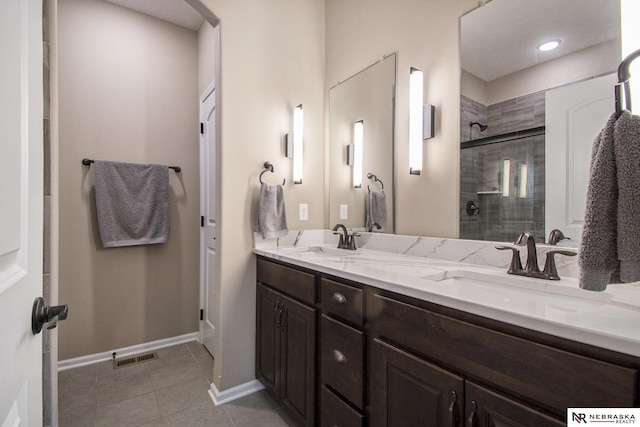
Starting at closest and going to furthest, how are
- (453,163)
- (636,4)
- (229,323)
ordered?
(636,4) < (453,163) < (229,323)

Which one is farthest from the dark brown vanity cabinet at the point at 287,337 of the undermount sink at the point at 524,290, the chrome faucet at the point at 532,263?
the chrome faucet at the point at 532,263

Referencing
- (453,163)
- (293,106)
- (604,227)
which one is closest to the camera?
(604,227)

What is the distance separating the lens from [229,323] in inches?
73.0

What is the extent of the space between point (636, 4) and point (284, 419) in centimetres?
235

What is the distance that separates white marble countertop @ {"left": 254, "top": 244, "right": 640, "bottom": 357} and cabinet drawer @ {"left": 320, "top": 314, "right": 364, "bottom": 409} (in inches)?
9.0

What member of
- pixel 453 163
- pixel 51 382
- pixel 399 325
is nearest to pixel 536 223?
pixel 453 163

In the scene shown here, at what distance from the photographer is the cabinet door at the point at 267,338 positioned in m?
1.69

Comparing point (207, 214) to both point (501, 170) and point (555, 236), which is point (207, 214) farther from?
point (555, 236)

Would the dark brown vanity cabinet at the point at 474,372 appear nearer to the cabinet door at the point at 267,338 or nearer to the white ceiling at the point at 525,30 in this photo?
the cabinet door at the point at 267,338

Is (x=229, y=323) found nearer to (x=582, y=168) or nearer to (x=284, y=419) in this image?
(x=284, y=419)

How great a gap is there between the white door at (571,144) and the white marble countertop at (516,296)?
0.26m

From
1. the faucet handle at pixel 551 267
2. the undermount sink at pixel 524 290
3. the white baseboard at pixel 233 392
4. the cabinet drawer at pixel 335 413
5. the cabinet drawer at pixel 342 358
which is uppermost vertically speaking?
the faucet handle at pixel 551 267

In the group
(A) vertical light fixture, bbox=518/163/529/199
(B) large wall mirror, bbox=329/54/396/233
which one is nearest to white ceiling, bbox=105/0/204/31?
(B) large wall mirror, bbox=329/54/396/233

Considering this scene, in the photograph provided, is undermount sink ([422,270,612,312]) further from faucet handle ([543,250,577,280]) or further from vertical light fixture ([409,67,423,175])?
vertical light fixture ([409,67,423,175])
